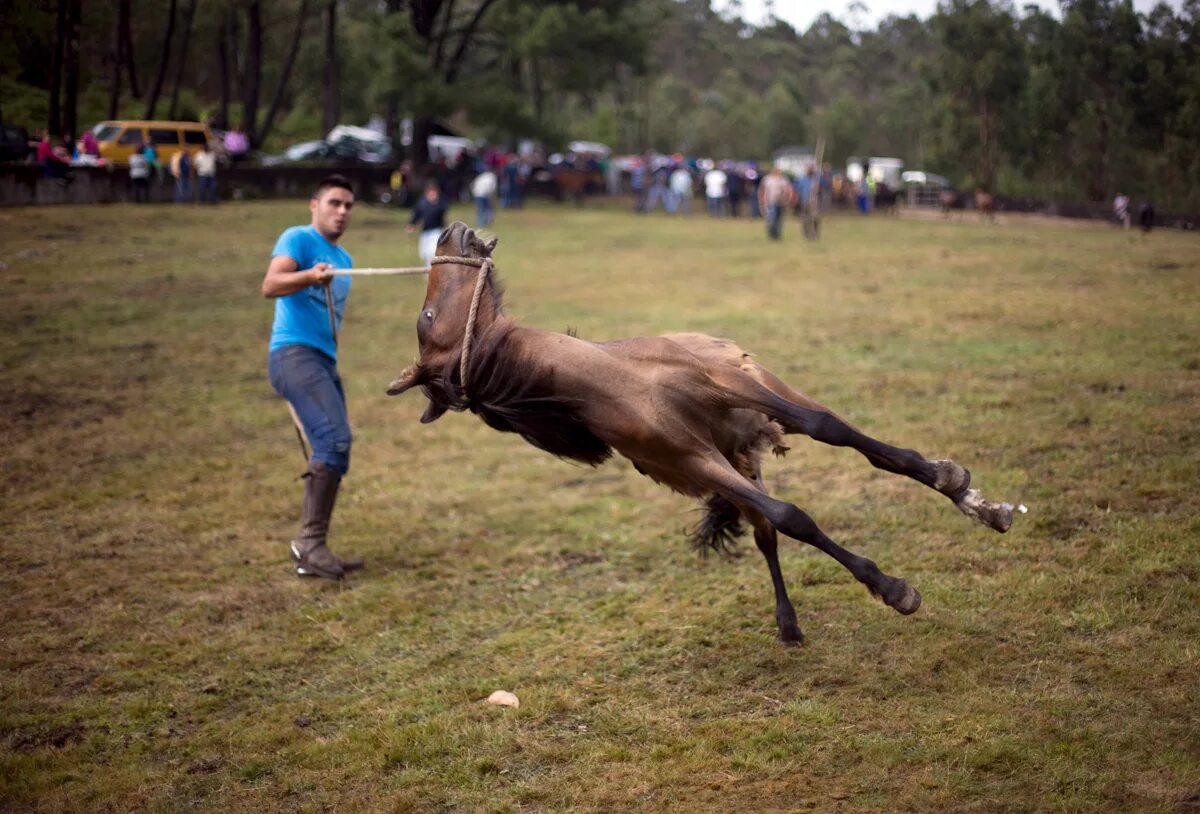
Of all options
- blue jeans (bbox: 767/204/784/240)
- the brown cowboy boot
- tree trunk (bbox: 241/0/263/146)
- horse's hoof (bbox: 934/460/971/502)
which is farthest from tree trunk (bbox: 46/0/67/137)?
blue jeans (bbox: 767/204/784/240)

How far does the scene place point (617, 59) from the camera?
4250 centimetres

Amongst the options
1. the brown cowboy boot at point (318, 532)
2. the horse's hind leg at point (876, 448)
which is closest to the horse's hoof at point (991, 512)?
the horse's hind leg at point (876, 448)

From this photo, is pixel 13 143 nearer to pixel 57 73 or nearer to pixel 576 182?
pixel 57 73

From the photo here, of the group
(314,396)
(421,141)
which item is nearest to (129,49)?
(314,396)

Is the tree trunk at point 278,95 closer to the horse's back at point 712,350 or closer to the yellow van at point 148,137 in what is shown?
the yellow van at point 148,137

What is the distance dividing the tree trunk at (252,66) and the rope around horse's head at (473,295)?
11014mm

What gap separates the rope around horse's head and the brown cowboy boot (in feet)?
6.49

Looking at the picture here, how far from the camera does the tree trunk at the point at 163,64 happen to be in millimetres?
11641

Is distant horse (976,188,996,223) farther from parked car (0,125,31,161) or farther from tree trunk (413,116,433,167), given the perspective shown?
tree trunk (413,116,433,167)

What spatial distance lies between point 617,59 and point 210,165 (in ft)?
88.1

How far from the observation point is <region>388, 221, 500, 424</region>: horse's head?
5.52 meters

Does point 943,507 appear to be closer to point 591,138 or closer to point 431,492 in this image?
point 431,492

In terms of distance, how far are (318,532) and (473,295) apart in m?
2.39

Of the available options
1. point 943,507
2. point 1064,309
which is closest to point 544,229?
point 1064,309
